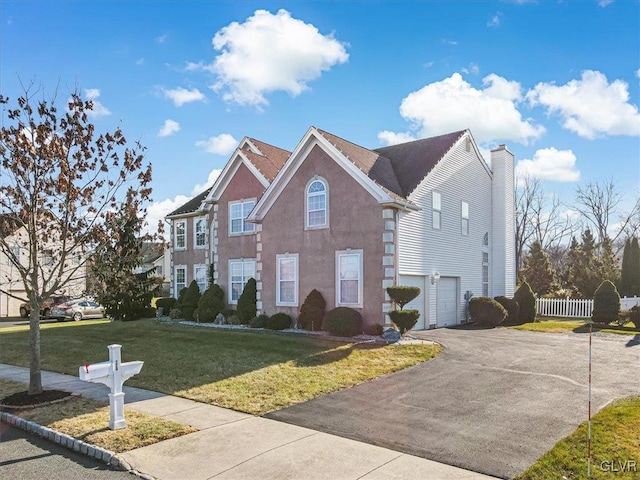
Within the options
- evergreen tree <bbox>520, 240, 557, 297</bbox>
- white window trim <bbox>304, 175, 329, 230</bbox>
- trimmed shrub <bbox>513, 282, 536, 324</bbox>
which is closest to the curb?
white window trim <bbox>304, 175, 329, 230</bbox>

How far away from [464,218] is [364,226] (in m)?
7.60

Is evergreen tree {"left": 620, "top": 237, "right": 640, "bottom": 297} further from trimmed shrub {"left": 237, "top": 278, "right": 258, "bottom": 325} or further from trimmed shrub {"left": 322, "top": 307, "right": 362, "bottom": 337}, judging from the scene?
trimmed shrub {"left": 237, "top": 278, "right": 258, "bottom": 325}

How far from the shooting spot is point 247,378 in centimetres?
1148

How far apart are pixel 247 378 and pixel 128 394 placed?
2642mm

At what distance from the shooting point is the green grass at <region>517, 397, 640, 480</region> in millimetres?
5977

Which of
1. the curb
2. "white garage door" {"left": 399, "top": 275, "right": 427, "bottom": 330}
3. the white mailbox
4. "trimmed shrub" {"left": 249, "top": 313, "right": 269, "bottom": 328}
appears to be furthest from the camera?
"trimmed shrub" {"left": 249, "top": 313, "right": 269, "bottom": 328}

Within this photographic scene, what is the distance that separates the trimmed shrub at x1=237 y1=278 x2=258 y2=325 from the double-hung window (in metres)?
1.41

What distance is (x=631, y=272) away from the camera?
29.9 m

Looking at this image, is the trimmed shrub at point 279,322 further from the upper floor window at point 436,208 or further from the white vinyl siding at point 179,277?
the white vinyl siding at point 179,277

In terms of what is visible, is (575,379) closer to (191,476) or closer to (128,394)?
(191,476)

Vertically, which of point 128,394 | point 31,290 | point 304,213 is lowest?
point 128,394

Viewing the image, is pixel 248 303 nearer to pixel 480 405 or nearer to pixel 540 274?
pixel 480 405

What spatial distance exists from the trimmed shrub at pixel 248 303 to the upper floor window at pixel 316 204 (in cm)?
494

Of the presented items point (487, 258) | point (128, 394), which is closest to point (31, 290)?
point (128, 394)
